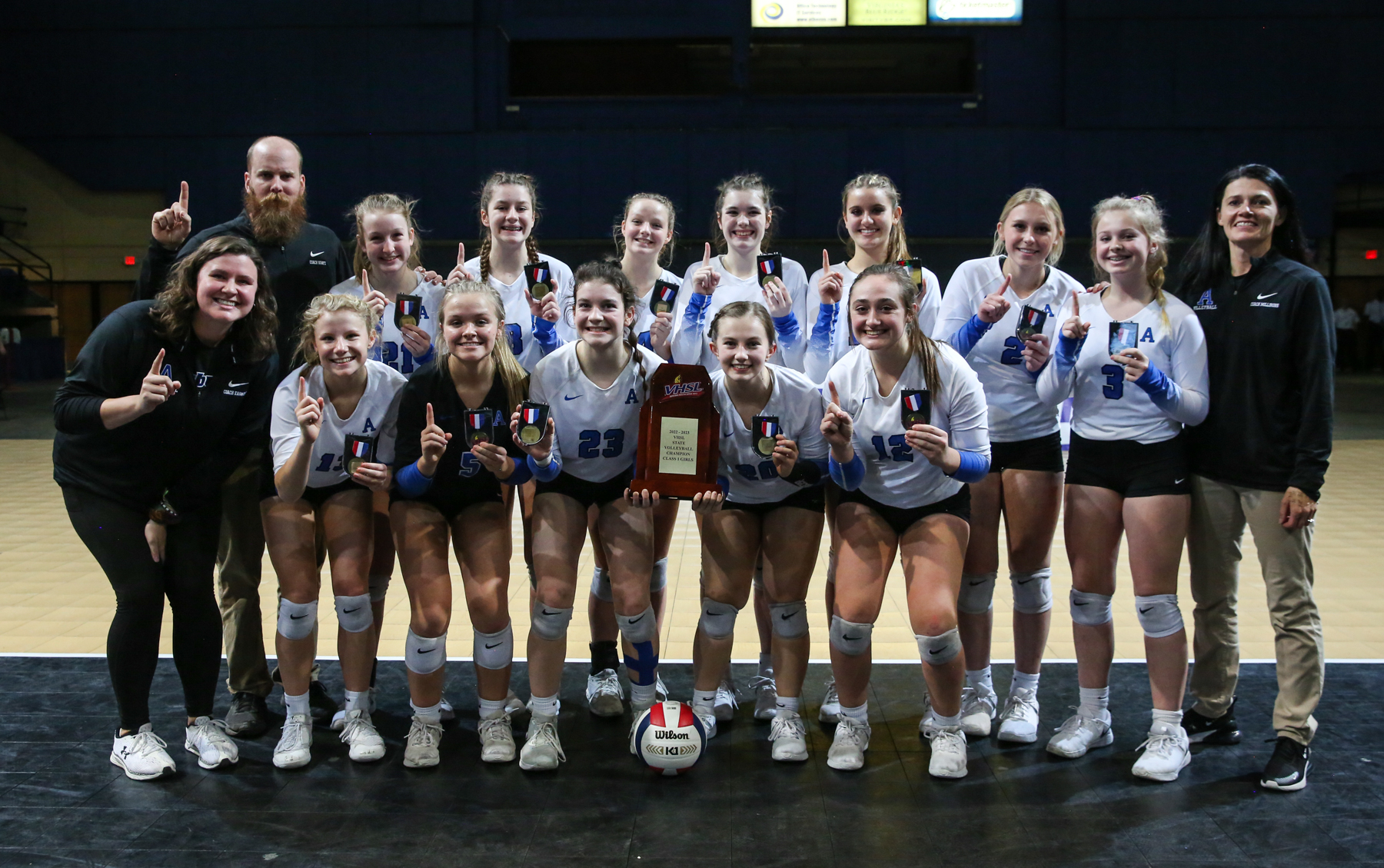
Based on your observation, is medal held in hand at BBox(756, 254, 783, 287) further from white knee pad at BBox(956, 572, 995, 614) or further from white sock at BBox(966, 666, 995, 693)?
white sock at BBox(966, 666, 995, 693)

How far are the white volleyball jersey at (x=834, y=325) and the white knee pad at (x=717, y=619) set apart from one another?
100 centimetres

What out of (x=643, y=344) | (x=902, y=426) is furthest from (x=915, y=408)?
(x=643, y=344)

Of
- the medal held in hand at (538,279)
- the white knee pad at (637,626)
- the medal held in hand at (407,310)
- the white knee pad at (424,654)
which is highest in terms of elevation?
the medal held in hand at (538,279)

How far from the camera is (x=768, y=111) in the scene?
16.1m

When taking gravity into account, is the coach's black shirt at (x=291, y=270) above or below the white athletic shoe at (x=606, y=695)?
above

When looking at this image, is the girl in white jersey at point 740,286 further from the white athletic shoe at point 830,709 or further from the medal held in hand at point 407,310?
the white athletic shoe at point 830,709

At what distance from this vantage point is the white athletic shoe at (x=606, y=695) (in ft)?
13.3

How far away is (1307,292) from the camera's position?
3.42m

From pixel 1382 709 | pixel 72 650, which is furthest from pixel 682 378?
pixel 72 650

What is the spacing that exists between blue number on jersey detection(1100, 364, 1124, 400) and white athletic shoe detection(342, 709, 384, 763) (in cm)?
278

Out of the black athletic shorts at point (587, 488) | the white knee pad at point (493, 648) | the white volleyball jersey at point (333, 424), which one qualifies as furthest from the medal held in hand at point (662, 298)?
the white knee pad at point (493, 648)

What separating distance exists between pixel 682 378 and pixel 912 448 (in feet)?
2.66

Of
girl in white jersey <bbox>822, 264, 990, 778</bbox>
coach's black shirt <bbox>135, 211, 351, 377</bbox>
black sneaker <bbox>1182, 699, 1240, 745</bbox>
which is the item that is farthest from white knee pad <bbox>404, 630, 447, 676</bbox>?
black sneaker <bbox>1182, 699, 1240, 745</bbox>

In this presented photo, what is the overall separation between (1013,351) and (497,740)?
2313 mm
